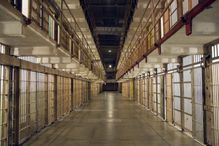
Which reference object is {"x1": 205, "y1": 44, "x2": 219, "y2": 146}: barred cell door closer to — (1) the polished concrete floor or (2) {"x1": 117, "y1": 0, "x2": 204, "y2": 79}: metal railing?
(1) the polished concrete floor

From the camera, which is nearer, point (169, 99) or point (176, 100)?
point (176, 100)

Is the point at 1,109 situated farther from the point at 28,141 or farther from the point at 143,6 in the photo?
the point at 143,6

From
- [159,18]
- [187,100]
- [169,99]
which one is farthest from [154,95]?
[159,18]

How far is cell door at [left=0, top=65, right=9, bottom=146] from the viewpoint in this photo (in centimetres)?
680

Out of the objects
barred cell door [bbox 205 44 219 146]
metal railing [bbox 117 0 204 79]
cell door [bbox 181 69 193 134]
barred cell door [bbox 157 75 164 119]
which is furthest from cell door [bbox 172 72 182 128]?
barred cell door [bbox 205 44 219 146]

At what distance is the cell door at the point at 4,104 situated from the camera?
6.80 metres

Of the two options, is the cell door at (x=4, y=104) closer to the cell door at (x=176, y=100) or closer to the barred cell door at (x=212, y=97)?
the barred cell door at (x=212, y=97)

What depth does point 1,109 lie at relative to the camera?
680 centimetres

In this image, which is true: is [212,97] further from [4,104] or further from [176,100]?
[4,104]

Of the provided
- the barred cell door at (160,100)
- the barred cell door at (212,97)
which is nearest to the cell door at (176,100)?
the barred cell door at (160,100)

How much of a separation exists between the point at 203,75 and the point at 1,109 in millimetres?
5419

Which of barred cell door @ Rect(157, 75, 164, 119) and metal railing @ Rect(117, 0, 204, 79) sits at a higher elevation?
metal railing @ Rect(117, 0, 204, 79)

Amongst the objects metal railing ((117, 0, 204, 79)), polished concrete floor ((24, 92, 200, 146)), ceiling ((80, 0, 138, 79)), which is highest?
ceiling ((80, 0, 138, 79))

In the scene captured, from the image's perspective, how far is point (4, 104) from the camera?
7000 mm
